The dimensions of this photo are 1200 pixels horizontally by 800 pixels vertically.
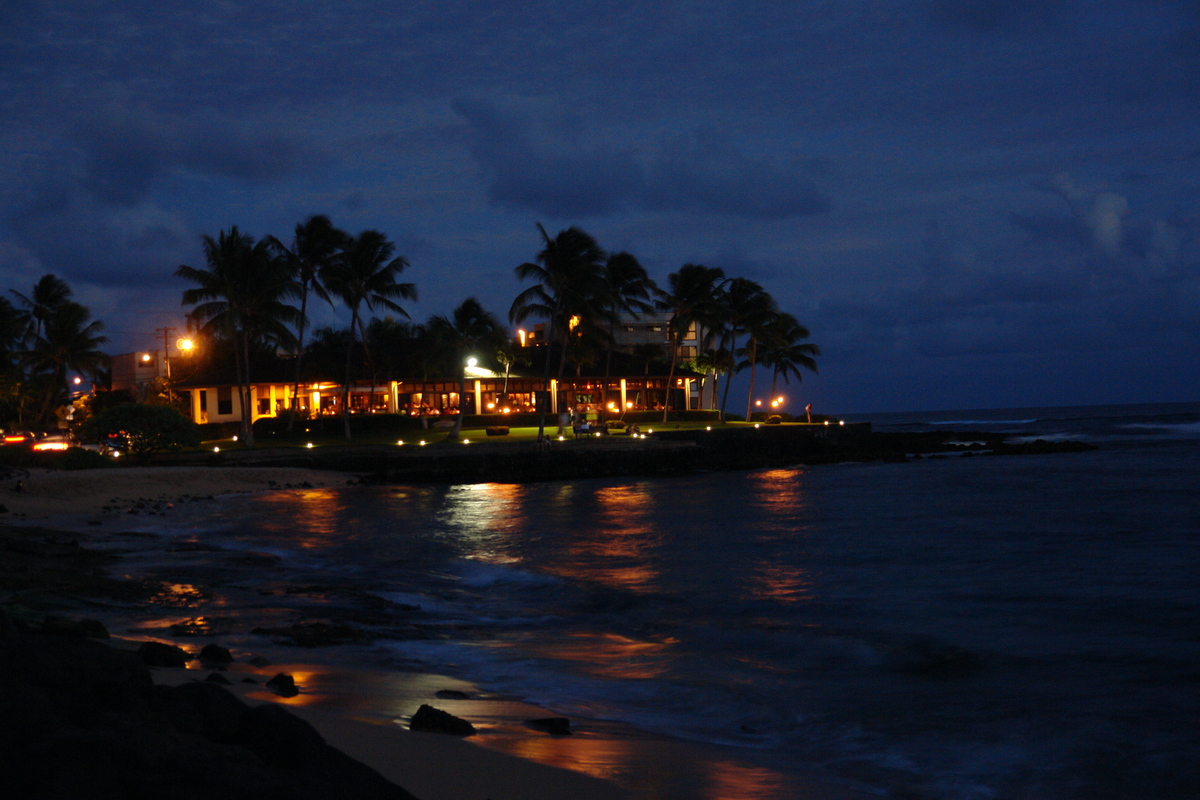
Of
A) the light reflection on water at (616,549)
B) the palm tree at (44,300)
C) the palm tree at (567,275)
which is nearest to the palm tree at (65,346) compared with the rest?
the palm tree at (44,300)

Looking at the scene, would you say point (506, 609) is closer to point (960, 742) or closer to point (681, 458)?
point (960, 742)

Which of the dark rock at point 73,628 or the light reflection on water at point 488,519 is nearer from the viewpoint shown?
the dark rock at point 73,628

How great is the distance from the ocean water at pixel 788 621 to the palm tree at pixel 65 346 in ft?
126

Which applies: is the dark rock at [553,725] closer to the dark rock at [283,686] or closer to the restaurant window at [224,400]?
the dark rock at [283,686]

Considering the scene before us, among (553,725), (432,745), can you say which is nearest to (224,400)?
(553,725)

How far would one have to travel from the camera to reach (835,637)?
9.89 m

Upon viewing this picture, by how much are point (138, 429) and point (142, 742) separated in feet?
115

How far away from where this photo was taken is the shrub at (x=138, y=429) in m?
34.1

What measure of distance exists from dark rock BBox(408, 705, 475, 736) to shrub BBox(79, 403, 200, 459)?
3349 centimetres

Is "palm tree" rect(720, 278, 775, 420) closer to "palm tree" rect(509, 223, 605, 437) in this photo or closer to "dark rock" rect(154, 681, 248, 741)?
"palm tree" rect(509, 223, 605, 437)

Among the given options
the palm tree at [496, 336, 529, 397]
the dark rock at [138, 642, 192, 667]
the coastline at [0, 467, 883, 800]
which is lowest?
the coastline at [0, 467, 883, 800]

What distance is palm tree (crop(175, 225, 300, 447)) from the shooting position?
132 ft

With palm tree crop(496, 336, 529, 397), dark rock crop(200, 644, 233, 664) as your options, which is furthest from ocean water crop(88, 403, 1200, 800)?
palm tree crop(496, 336, 529, 397)

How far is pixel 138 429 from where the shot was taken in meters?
34.2
